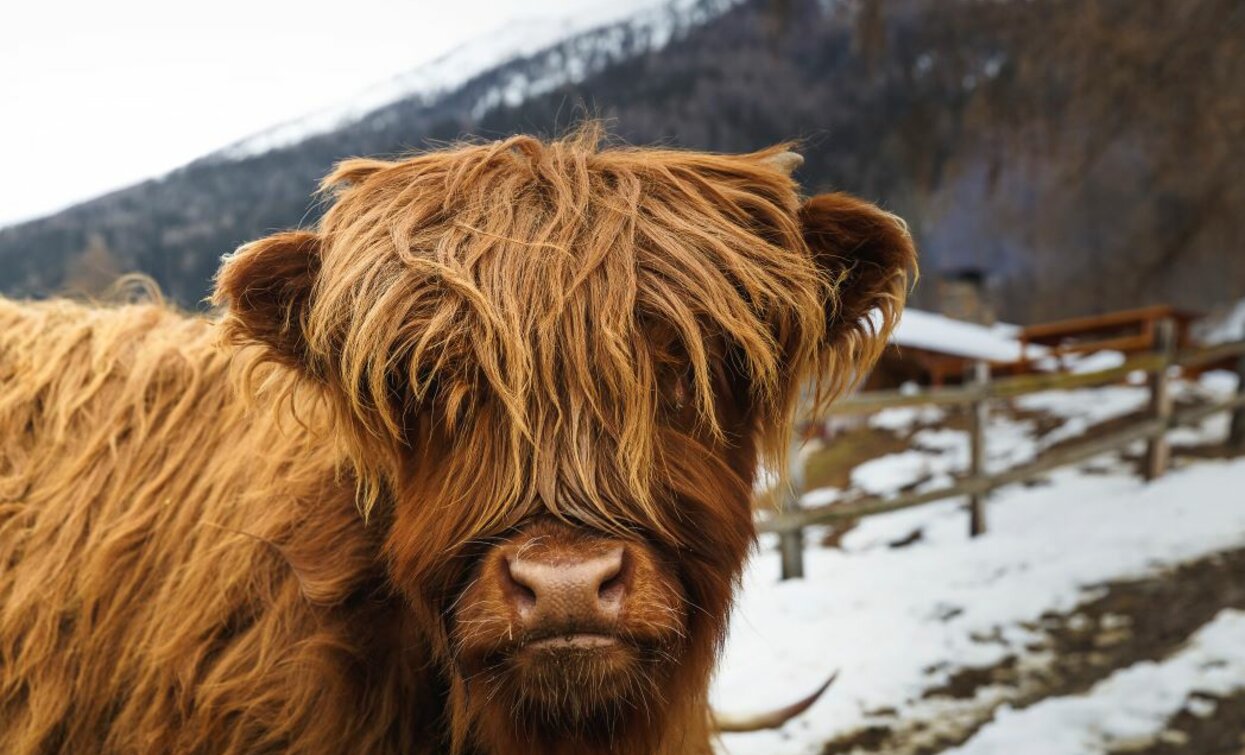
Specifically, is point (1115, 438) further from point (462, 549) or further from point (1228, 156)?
point (462, 549)

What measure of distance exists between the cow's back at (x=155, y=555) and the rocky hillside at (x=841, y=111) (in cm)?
36

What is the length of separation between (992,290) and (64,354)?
2889 centimetres

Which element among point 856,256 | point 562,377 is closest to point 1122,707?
point 856,256

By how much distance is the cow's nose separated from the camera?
1.31 meters

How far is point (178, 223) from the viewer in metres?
2.95

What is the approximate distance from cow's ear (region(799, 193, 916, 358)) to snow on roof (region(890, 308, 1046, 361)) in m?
14.0

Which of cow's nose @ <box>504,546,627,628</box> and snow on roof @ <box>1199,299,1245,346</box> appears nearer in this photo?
cow's nose @ <box>504,546,627,628</box>

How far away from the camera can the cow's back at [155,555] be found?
71.2 inches

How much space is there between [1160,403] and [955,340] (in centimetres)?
1020

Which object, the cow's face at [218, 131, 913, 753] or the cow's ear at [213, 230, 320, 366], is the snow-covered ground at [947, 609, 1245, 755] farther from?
the cow's ear at [213, 230, 320, 366]

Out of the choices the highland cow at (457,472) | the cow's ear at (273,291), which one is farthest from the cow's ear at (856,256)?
the cow's ear at (273,291)

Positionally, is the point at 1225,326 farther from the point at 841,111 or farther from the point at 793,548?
the point at 793,548

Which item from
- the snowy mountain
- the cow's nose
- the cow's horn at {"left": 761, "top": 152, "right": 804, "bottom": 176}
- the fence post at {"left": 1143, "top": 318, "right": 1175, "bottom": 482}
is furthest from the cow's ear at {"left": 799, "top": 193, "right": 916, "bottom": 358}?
the fence post at {"left": 1143, "top": 318, "right": 1175, "bottom": 482}

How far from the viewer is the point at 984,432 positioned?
6.48 meters
